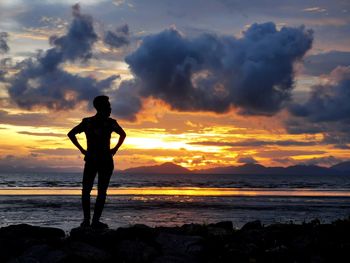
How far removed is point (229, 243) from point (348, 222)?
2.72m

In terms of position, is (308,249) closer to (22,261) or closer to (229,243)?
(229,243)

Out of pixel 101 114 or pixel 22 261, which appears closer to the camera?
pixel 22 261

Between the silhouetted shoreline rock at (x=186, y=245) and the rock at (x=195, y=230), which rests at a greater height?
the rock at (x=195, y=230)

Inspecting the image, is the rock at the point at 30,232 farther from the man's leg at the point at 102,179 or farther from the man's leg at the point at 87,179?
the man's leg at the point at 102,179

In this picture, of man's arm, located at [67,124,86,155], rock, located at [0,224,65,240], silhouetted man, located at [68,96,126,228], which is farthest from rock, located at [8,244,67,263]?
man's arm, located at [67,124,86,155]

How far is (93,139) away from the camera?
10977 millimetres

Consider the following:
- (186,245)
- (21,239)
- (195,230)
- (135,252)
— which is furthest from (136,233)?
(21,239)

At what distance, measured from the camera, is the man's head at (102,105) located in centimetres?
1090

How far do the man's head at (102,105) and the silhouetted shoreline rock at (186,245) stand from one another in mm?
2531

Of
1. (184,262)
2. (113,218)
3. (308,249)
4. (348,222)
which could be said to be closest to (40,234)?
(184,262)

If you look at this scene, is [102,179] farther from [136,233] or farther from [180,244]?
[180,244]

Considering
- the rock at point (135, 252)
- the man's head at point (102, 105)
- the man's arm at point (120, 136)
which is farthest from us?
the man's arm at point (120, 136)

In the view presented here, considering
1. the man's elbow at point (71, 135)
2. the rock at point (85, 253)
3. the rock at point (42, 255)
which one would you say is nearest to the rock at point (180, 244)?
the rock at point (85, 253)

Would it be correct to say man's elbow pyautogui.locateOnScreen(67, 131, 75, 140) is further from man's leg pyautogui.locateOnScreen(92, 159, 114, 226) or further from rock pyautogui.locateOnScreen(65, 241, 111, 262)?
rock pyautogui.locateOnScreen(65, 241, 111, 262)
